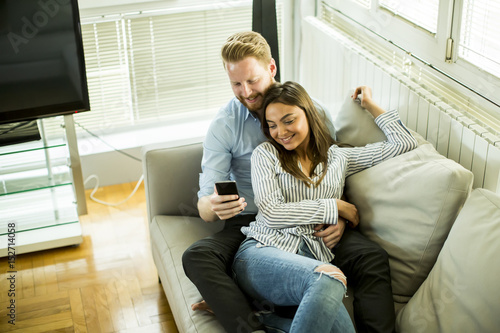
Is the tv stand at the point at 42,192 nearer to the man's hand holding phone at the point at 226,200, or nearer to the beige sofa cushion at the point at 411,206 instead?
the man's hand holding phone at the point at 226,200

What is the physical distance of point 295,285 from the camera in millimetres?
1732

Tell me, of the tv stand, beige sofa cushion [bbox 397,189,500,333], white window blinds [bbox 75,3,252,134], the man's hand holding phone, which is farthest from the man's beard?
white window blinds [bbox 75,3,252,134]

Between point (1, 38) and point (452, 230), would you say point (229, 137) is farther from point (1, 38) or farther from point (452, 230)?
point (1, 38)

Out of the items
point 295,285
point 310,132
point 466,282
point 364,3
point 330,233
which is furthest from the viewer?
point 364,3

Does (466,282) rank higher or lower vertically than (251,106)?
lower

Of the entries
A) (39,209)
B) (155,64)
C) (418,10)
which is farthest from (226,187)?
(155,64)

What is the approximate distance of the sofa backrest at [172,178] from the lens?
229cm

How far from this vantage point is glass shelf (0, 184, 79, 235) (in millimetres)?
2740

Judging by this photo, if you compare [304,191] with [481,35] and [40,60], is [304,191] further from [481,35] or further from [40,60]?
[40,60]

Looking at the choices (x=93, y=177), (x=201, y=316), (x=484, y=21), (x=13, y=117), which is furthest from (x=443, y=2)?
(x=93, y=177)

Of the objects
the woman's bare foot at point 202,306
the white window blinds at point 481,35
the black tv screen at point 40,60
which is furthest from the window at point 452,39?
the black tv screen at point 40,60

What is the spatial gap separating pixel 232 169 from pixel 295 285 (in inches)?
25.8
